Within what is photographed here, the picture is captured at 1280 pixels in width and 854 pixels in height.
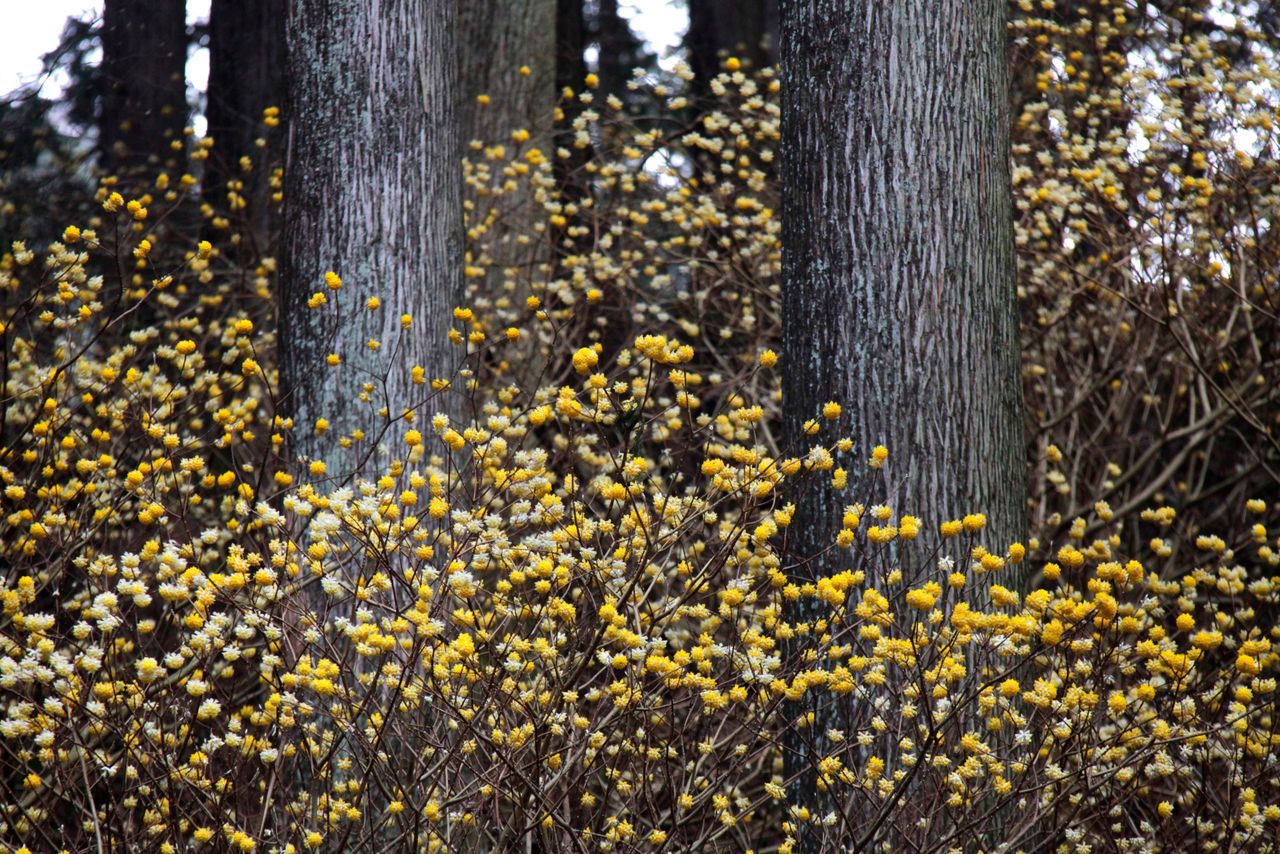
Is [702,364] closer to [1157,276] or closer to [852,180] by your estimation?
[1157,276]

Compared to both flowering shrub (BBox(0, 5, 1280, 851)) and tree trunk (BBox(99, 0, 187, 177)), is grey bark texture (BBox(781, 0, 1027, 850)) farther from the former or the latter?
tree trunk (BBox(99, 0, 187, 177))

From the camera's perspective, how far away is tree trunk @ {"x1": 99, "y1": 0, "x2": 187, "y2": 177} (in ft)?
30.1

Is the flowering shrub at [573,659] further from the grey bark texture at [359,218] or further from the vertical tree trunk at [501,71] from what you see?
the vertical tree trunk at [501,71]

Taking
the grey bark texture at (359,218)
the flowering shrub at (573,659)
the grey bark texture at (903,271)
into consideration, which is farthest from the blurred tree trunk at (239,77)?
the grey bark texture at (903,271)

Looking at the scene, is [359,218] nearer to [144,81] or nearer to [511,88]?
[511,88]

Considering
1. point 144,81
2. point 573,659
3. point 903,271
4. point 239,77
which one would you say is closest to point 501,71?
point 239,77

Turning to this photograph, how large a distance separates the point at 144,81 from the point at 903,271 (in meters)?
7.83

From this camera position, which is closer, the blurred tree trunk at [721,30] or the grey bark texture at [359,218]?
the grey bark texture at [359,218]

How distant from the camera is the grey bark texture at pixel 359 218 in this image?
425 cm

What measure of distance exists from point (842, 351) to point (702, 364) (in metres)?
3.48

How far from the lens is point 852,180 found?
3521 millimetres

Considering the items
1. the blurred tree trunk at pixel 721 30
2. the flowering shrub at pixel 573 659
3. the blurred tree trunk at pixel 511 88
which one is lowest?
the flowering shrub at pixel 573 659

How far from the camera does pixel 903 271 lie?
11.3 ft

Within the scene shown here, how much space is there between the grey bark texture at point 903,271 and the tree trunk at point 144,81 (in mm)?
6967
